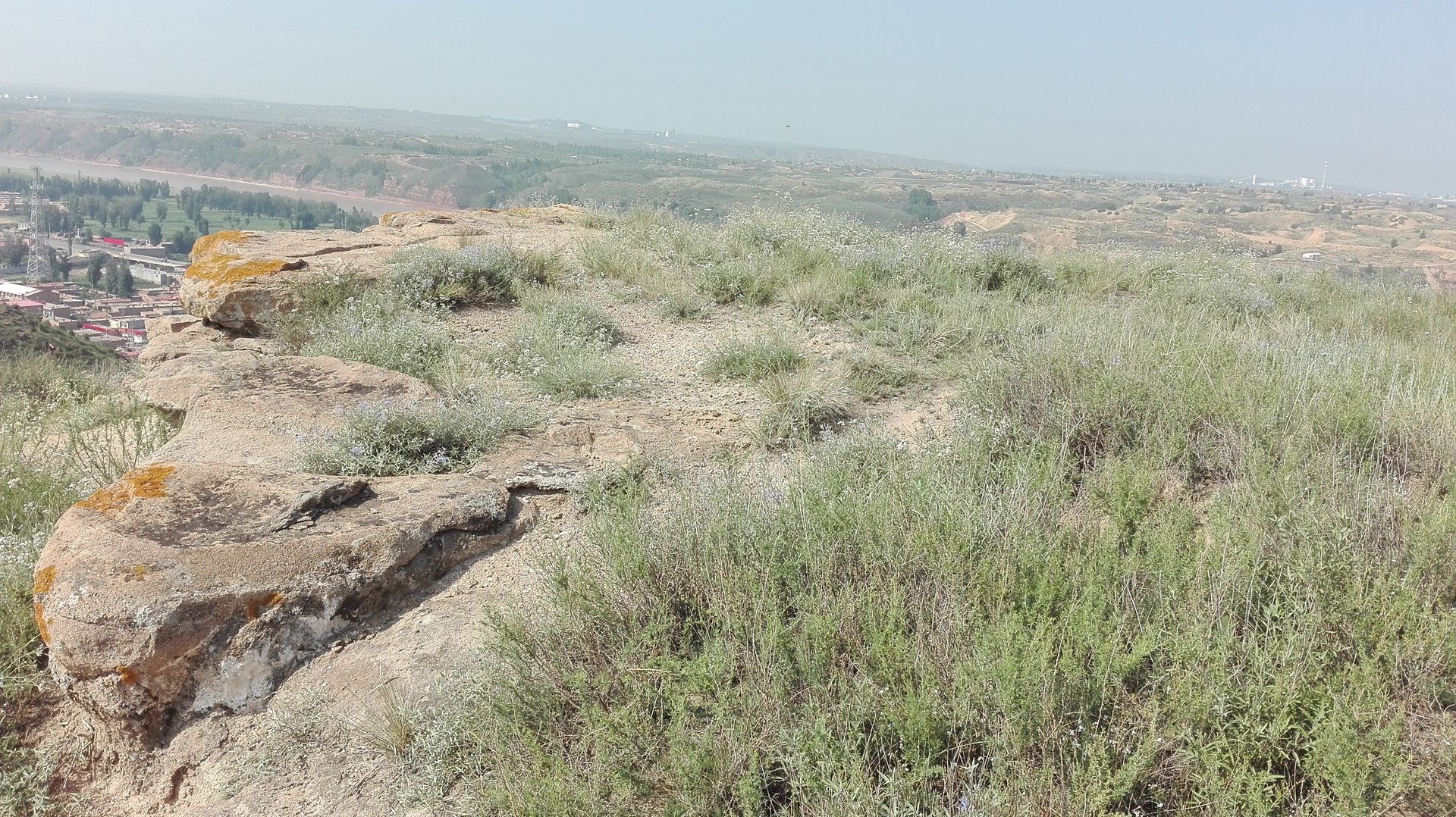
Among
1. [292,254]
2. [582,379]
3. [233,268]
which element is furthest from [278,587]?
[292,254]

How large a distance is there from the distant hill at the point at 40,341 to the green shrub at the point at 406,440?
A: 908 centimetres

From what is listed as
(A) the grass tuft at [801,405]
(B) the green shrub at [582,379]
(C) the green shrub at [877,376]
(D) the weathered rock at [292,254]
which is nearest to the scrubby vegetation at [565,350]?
(B) the green shrub at [582,379]

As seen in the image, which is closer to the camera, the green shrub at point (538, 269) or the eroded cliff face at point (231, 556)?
the eroded cliff face at point (231, 556)

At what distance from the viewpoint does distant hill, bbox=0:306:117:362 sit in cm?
1092

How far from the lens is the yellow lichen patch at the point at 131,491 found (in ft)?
9.73

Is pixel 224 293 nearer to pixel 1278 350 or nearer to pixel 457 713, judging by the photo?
pixel 457 713

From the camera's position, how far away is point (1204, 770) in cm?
180

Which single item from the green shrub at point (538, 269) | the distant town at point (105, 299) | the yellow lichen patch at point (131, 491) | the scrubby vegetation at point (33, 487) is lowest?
the distant town at point (105, 299)

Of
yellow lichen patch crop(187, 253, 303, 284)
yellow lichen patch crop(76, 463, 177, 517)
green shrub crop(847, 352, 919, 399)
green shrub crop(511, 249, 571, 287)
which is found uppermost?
green shrub crop(511, 249, 571, 287)

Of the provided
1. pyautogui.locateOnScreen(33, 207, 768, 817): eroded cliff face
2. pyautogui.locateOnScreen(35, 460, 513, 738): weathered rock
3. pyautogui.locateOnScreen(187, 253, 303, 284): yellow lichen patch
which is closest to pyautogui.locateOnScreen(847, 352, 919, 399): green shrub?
pyautogui.locateOnScreen(33, 207, 768, 817): eroded cliff face

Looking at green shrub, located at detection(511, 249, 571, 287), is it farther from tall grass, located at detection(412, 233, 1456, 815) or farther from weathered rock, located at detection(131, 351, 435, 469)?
tall grass, located at detection(412, 233, 1456, 815)

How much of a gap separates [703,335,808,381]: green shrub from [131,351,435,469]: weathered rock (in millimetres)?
2014

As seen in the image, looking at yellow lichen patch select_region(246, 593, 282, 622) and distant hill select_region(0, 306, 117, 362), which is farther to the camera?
distant hill select_region(0, 306, 117, 362)

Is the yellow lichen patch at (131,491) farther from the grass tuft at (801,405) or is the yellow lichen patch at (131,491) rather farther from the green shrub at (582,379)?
the grass tuft at (801,405)
